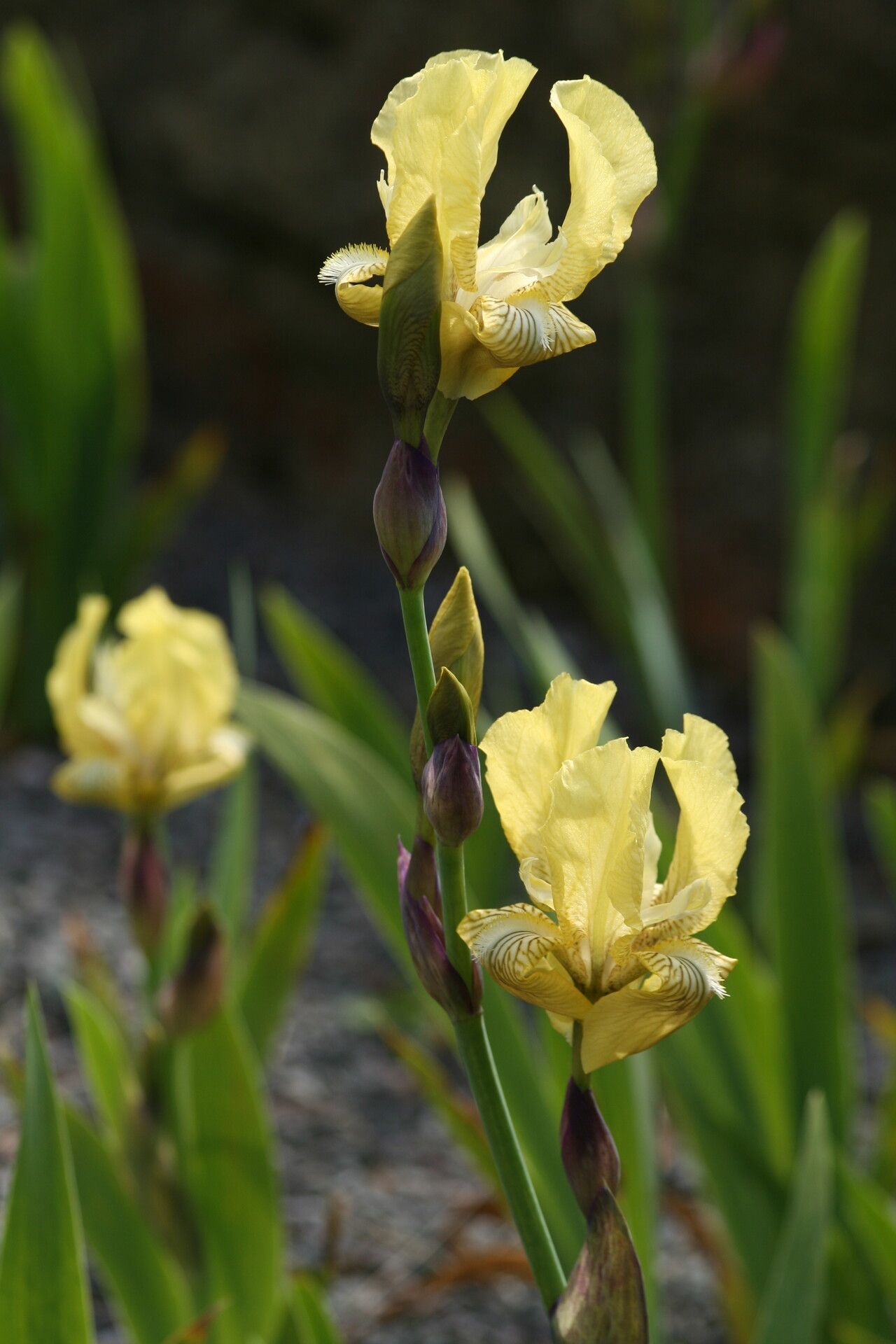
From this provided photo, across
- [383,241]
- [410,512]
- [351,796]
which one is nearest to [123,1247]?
[351,796]

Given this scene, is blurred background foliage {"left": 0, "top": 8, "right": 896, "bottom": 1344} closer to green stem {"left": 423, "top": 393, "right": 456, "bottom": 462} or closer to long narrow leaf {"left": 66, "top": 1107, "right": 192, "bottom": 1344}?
long narrow leaf {"left": 66, "top": 1107, "right": 192, "bottom": 1344}

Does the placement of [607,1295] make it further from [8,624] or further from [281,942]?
[8,624]

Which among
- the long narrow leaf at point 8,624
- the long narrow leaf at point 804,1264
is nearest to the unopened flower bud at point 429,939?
the long narrow leaf at point 804,1264

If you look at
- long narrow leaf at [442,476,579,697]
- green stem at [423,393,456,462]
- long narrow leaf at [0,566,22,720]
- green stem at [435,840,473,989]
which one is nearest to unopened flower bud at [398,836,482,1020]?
green stem at [435,840,473,989]

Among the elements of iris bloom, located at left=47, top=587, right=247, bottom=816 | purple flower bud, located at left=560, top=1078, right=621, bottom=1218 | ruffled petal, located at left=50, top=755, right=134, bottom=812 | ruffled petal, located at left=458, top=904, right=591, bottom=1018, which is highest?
iris bloom, located at left=47, top=587, right=247, bottom=816

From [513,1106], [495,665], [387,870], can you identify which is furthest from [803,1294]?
[495,665]

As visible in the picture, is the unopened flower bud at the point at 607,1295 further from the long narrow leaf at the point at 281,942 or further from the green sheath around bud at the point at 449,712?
the long narrow leaf at the point at 281,942
